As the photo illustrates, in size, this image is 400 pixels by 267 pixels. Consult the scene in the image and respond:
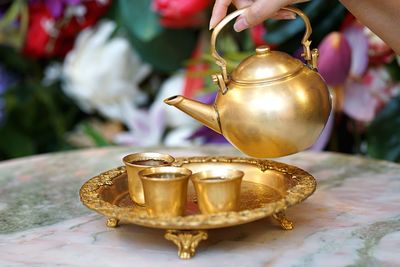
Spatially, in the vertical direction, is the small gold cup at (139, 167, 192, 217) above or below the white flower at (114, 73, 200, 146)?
above

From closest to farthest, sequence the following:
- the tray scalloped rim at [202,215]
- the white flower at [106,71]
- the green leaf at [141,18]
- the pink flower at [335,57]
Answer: the tray scalloped rim at [202,215], the pink flower at [335,57], the green leaf at [141,18], the white flower at [106,71]

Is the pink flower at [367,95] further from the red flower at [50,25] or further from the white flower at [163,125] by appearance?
the red flower at [50,25]

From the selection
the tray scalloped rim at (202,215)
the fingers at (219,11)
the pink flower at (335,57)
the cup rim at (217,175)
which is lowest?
the tray scalloped rim at (202,215)

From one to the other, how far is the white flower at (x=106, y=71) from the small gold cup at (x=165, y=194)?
104 centimetres

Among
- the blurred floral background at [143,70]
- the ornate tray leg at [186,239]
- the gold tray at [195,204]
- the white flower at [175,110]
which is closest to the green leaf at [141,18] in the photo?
the blurred floral background at [143,70]

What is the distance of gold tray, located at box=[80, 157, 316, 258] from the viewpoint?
68 centimetres

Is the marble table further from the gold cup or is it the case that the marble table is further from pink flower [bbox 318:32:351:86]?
pink flower [bbox 318:32:351:86]

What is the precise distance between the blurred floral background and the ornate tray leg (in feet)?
2.11

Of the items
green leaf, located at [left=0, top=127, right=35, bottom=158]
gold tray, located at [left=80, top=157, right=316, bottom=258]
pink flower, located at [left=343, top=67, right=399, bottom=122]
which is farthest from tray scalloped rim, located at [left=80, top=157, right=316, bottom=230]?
green leaf, located at [left=0, top=127, right=35, bottom=158]

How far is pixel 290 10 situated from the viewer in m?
0.82

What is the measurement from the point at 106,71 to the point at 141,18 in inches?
7.4

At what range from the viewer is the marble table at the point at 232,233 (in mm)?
698

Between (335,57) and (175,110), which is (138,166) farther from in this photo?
(175,110)

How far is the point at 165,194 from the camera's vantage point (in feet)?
2.35
